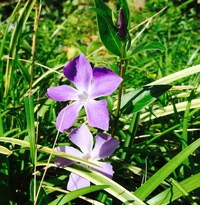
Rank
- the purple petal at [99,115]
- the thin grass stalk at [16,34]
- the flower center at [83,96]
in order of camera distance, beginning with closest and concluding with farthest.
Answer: the purple petal at [99,115] < the flower center at [83,96] < the thin grass stalk at [16,34]

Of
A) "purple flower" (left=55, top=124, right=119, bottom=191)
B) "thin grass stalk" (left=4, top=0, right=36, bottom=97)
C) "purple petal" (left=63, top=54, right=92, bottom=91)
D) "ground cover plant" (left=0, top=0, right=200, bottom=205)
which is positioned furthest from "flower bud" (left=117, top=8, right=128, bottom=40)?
"thin grass stalk" (left=4, top=0, right=36, bottom=97)

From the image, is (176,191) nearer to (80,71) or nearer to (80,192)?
(80,192)

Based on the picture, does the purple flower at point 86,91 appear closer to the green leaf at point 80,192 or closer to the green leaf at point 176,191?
the green leaf at point 80,192

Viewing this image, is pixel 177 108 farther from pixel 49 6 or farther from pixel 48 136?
pixel 49 6

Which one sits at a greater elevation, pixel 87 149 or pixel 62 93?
pixel 62 93

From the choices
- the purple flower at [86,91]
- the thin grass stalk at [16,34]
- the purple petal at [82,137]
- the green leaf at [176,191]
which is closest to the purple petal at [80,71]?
the purple flower at [86,91]

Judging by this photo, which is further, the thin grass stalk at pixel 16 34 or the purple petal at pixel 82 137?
the thin grass stalk at pixel 16 34

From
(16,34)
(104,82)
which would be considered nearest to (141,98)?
(104,82)
